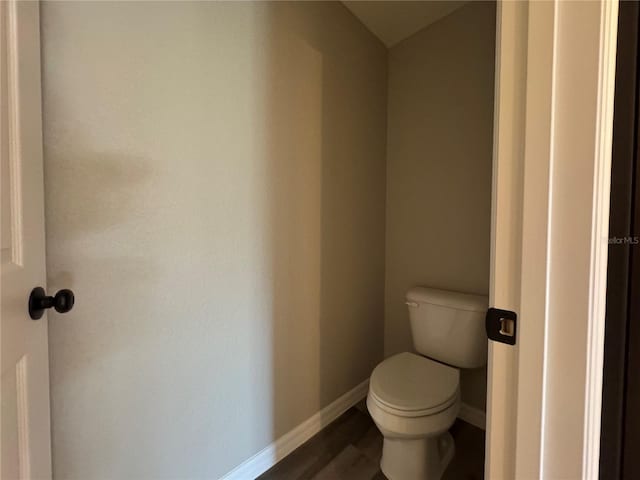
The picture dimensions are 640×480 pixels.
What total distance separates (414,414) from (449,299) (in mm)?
611

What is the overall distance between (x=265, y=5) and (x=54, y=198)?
108cm

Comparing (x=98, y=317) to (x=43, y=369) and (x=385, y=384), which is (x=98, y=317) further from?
(x=385, y=384)

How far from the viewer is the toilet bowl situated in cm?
122

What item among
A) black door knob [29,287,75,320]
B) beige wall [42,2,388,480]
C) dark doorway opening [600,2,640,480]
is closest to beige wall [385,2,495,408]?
beige wall [42,2,388,480]

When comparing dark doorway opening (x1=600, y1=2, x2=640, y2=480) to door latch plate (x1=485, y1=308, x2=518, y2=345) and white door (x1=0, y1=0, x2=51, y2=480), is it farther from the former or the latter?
white door (x1=0, y1=0, x2=51, y2=480)

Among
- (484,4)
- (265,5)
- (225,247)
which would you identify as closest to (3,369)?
(225,247)

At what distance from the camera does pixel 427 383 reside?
4.47ft

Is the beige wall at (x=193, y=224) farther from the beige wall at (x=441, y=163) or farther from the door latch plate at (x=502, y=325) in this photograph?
the door latch plate at (x=502, y=325)

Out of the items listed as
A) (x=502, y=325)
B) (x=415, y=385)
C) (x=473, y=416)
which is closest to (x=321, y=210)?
(x=415, y=385)

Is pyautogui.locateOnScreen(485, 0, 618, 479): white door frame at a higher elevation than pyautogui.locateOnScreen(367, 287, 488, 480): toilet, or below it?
higher

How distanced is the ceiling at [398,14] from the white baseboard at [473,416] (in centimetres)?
222

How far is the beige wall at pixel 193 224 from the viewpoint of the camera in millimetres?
852

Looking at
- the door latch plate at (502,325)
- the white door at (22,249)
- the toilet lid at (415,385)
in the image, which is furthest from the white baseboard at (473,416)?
the white door at (22,249)

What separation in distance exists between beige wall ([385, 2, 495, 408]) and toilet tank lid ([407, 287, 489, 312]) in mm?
88
